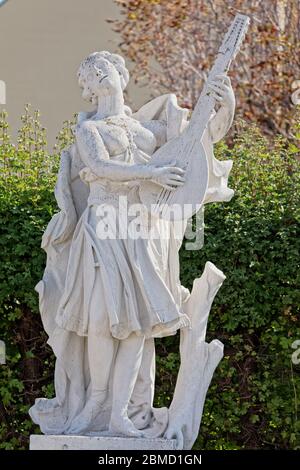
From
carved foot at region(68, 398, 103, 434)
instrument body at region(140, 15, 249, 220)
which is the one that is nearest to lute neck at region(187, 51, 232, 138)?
instrument body at region(140, 15, 249, 220)

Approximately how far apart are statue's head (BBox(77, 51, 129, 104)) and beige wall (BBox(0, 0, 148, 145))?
5.72 m

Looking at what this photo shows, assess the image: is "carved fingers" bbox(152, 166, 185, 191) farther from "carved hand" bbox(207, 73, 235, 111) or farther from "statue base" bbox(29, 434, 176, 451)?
"statue base" bbox(29, 434, 176, 451)

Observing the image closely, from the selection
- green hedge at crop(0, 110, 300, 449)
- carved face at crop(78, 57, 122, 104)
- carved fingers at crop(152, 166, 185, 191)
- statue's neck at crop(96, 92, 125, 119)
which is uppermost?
carved face at crop(78, 57, 122, 104)

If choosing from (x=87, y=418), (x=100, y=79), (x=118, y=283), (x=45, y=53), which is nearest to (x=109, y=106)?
(x=100, y=79)

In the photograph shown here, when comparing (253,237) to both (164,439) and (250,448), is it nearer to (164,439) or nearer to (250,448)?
(250,448)

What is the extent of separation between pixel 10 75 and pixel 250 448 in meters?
5.76

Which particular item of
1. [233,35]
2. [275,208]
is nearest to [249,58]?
[275,208]

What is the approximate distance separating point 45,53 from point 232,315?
5623mm

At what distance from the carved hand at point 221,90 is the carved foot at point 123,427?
1752mm

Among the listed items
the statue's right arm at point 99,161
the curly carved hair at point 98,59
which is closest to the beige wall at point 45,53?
the curly carved hair at point 98,59

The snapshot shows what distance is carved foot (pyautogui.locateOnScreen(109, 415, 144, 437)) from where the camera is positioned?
24.4ft

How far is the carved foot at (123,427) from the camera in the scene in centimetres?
743

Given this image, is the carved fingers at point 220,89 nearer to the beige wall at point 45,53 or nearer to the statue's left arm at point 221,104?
the statue's left arm at point 221,104

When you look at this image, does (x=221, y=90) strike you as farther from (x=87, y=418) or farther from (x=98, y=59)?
(x=87, y=418)
